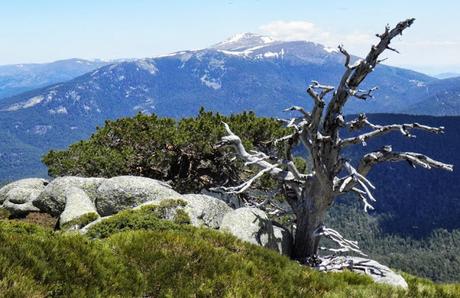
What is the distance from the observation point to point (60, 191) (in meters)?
30.4

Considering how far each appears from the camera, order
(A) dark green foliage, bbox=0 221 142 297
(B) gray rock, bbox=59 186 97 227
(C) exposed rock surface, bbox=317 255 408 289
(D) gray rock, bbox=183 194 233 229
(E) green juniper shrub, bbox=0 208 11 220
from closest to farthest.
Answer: (A) dark green foliage, bbox=0 221 142 297
(C) exposed rock surface, bbox=317 255 408 289
(D) gray rock, bbox=183 194 233 229
(B) gray rock, bbox=59 186 97 227
(E) green juniper shrub, bbox=0 208 11 220

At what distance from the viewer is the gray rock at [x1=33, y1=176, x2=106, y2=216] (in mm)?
29844

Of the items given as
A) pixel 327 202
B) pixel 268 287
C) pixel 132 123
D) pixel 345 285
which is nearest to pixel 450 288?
pixel 345 285

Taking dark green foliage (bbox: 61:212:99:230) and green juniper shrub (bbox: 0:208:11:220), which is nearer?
dark green foliage (bbox: 61:212:99:230)

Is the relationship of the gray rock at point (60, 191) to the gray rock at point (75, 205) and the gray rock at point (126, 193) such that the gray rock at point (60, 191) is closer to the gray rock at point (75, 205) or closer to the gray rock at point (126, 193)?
the gray rock at point (75, 205)

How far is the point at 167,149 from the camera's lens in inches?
1371

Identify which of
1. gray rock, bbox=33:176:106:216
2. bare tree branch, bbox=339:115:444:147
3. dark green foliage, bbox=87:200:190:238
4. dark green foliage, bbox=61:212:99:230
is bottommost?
gray rock, bbox=33:176:106:216

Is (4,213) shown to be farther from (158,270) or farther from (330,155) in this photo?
(158,270)

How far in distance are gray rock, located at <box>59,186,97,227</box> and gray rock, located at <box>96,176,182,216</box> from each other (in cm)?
77

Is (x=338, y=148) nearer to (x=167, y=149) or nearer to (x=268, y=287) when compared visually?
(x=268, y=287)

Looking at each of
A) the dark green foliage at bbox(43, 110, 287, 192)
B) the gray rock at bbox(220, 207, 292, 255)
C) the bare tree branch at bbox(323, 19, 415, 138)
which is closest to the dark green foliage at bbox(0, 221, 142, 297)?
the gray rock at bbox(220, 207, 292, 255)

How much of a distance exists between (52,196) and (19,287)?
2528 centimetres

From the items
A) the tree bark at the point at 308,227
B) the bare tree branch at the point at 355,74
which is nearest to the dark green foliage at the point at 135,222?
the tree bark at the point at 308,227

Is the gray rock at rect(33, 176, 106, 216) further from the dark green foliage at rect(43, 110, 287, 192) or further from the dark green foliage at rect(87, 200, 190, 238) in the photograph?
the dark green foliage at rect(87, 200, 190, 238)
